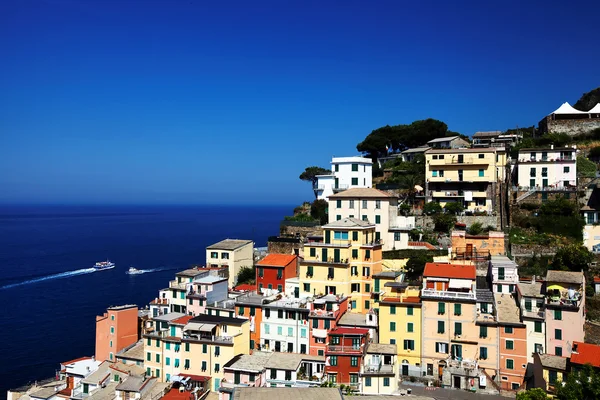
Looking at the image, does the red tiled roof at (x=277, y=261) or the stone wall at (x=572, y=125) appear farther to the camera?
the stone wall at (x=572, y=125)

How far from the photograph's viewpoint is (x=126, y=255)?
383 feet

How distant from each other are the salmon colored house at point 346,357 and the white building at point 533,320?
11.0m

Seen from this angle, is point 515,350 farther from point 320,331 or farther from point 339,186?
point 339,186

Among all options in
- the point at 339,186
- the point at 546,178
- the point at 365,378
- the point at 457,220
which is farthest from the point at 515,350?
the point at 339,186

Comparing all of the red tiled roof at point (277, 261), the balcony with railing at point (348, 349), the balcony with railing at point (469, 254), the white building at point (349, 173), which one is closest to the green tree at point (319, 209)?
the white building at point (349, 173)

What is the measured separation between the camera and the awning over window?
34.7 metres

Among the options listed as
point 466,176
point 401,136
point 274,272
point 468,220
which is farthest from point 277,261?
Result: point 401,136

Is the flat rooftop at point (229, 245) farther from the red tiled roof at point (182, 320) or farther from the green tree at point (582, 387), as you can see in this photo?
the green tree at point (582, 387)

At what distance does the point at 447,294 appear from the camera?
34.3 meters

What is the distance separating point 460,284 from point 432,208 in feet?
55.1

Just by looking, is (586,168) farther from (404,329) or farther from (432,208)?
(404,329)

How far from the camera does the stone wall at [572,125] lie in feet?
212

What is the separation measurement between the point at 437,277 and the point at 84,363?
3148 cm

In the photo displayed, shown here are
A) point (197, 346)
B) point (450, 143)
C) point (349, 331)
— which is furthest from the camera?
point (450, 143)
